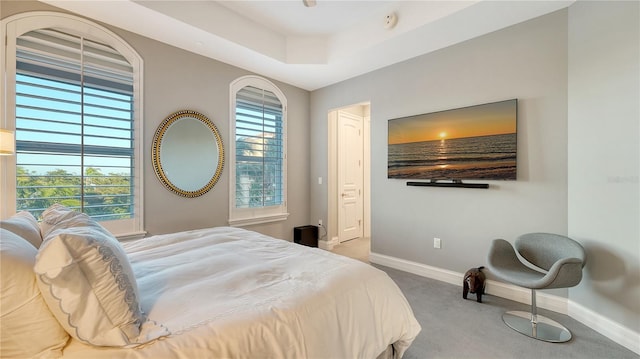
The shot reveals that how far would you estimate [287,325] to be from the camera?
3.57 ft

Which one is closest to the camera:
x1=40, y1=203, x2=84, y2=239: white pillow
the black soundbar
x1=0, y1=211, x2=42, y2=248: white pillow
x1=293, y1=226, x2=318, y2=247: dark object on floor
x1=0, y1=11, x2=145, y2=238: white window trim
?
x1=0, y1=211, x2=42, y2=248: white pillow

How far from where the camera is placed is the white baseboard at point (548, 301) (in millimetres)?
1939

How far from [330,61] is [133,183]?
2.75m

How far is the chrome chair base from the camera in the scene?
202cm

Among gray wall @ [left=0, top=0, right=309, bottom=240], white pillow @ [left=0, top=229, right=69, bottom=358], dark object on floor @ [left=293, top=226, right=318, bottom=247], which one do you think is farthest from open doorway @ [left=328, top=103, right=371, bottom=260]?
white pillow @ [left=0, top=229, right=69, bottom=358]

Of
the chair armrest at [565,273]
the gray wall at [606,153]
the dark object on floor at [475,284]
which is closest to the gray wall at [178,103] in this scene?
the dark object on floor at [475,284]

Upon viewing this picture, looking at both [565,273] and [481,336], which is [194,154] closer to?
[481,336]

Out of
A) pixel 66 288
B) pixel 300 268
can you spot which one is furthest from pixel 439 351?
pixel 66 288

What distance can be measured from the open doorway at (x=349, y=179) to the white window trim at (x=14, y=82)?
8.69 ft

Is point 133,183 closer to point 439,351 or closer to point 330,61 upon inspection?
point 330,61

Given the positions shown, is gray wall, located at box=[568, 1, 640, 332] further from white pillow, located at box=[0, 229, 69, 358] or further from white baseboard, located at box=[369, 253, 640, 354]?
white pillow, located at box=[0, 229, 69, 358]

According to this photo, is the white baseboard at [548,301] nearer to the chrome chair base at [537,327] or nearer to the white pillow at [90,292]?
the chrome chair base at [537,327]

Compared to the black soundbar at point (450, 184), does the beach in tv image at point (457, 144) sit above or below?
above

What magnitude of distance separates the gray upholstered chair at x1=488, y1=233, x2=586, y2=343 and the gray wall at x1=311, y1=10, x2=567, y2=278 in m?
0.22
